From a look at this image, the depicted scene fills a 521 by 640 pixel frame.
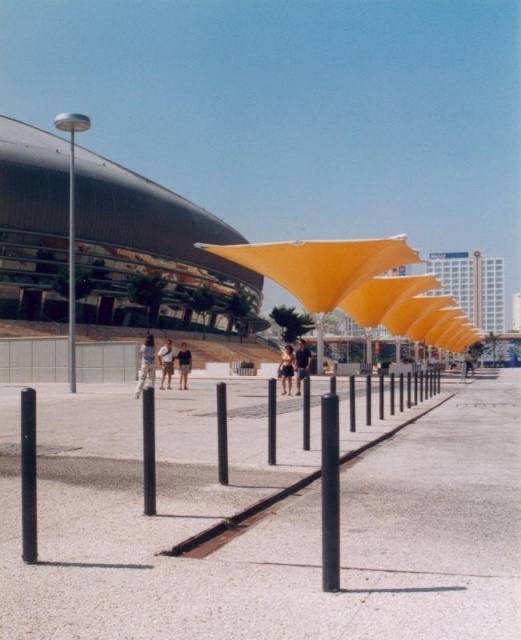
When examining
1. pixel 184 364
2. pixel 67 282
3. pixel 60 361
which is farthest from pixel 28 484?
pixel 67 282

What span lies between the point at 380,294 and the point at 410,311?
15.1 m

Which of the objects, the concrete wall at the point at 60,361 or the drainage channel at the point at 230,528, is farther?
the concrete wall at the point at 60,361

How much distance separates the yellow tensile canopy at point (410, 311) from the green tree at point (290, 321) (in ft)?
36.3

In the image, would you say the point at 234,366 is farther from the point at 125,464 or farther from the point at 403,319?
the point at 125,464

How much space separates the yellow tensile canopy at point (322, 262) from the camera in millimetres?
41406

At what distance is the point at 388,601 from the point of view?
4.10 meters

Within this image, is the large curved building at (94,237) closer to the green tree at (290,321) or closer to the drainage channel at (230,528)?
the green tree at (290,321)

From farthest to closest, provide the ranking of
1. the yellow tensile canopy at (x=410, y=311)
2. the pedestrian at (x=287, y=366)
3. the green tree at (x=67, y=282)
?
1. the yellow tensile canopy at (x=410, y=311)
2. the green tree at (x=67, y=282)
3. the pedestrian at (x=287, y=366)

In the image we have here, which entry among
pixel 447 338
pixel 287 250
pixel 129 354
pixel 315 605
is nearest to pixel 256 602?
pixel 315 605

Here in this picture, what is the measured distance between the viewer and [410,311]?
237 feet

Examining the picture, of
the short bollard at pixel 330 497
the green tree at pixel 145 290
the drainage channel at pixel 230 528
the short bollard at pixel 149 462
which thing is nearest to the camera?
the short bollard at pixel 330 497

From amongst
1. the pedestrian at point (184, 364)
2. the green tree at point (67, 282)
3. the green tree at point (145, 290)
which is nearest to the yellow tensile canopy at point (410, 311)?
the green tree at point (145, 290)

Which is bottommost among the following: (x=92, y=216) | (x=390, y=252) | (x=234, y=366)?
(x=234, y=366)

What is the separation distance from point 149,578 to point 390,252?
128 ft
